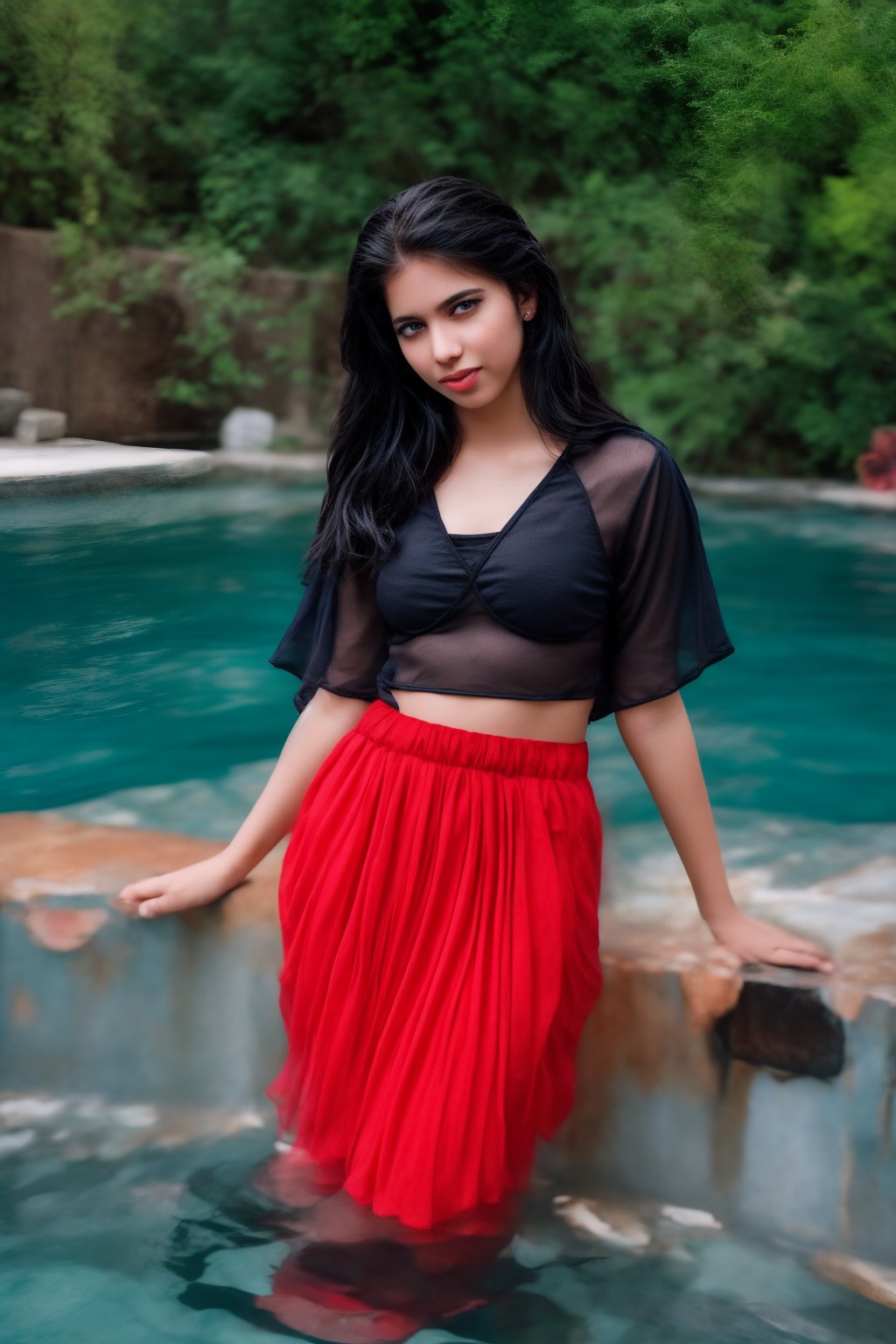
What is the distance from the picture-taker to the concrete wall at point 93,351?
190cm

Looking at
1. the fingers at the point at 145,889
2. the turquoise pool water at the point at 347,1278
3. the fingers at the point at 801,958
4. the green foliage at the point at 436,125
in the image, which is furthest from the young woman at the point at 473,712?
the green foliage at the point at 436,125

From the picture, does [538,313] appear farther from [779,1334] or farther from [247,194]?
[779,1334]

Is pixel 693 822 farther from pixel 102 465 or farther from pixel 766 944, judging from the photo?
pixel 102 465

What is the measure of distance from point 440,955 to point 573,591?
0.49m

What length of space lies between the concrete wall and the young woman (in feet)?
1.19

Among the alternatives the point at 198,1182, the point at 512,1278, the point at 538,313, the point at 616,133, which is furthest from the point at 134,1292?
the point at 616,133

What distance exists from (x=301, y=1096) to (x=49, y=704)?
665mm

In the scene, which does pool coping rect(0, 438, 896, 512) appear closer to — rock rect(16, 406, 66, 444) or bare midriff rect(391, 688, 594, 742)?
rock rect(16, 406, 66, 444)

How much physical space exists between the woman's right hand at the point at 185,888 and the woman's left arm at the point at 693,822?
64 cm

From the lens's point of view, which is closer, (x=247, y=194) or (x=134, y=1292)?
(x=134, y=1292)

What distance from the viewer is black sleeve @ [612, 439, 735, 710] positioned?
1629mm

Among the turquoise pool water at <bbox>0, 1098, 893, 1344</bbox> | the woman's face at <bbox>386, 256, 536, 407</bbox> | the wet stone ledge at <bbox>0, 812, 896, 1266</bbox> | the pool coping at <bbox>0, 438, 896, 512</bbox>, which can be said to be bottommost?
the turquoise pool water at <bbox>0, 1098, 893, 1344</bbox>

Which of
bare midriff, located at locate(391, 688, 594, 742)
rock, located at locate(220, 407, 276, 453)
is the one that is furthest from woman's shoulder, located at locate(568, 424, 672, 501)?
rock, located at locate(220, 407, 276, 453)

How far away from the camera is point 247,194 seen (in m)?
2.36
